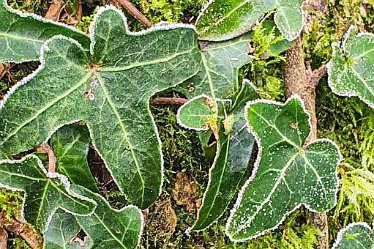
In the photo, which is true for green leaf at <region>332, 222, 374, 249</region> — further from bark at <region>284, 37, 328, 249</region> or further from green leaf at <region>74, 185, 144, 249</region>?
green leaf at <region>74, 185, 144, 249</region>

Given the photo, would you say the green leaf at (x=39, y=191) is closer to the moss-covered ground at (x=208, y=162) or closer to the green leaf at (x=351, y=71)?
the moss-covered ground at (x=208, y=162)

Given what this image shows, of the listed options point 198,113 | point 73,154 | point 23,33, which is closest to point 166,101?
point 198,113

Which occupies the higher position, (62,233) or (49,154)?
(49,154)

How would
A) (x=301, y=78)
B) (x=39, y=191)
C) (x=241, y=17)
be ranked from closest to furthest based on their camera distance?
1. (x=39, y=191)
2. (x=241, y=17)
3. (x=301, y=78)

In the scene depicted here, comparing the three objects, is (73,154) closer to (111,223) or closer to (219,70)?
(111,223)

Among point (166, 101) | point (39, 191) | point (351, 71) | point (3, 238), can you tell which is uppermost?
point (351, 71)

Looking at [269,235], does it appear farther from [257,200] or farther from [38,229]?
[38,229]

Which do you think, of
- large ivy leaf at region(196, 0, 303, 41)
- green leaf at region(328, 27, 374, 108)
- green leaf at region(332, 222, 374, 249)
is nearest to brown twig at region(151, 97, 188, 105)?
large ivy leaf at region(196, 0, 303, 41)
